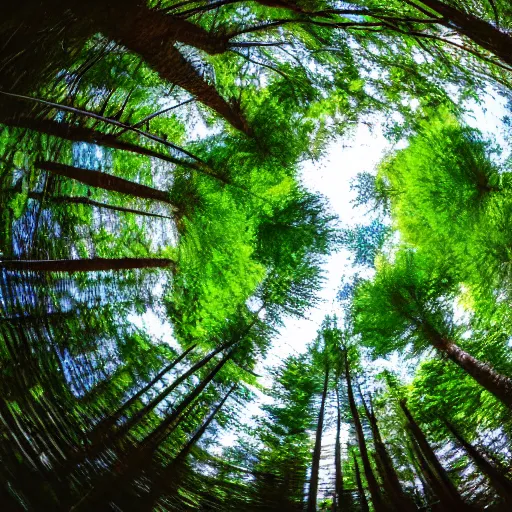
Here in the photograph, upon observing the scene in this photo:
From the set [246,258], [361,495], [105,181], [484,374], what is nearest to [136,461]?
[361,495]

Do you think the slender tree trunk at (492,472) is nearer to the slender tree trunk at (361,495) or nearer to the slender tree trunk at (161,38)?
the slender tree trunk at (361,495)

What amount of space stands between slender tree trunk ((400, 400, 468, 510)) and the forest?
32 mm

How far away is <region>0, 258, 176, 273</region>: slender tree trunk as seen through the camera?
2.78 meters

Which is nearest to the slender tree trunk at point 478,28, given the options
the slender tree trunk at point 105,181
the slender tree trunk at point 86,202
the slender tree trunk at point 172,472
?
the slender tree trunk at point 105,181

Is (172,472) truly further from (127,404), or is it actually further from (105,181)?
(105,181)

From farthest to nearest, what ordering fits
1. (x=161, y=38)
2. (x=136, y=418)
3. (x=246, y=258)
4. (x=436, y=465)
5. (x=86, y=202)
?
(x=246, y=258) < (x=86, y=202) < (x=136, y=418) < (x=436, y=465) < (x=161, y=38)

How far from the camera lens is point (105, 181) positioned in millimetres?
4598

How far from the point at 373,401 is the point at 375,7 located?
17.2ft

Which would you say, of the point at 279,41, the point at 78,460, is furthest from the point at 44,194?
the point at 279,41

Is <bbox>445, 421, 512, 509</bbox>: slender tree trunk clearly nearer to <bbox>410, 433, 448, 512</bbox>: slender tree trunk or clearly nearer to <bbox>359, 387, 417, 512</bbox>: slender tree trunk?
<bbox>410, 433, 448, 512</bbox>: slender tree trunk

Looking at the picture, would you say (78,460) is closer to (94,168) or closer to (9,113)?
(9,113)

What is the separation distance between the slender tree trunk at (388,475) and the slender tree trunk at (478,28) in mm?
3294

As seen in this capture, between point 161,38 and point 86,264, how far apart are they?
2.40 meters

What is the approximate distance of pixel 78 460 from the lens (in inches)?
79.6
